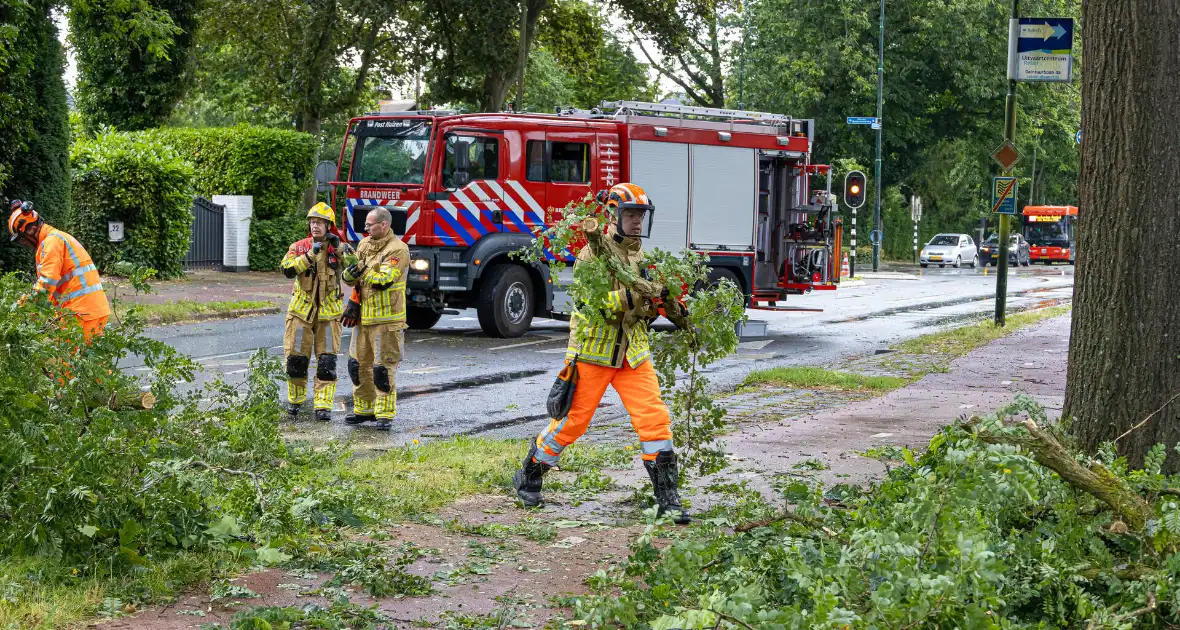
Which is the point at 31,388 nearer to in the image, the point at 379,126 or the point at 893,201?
the point at 379,126

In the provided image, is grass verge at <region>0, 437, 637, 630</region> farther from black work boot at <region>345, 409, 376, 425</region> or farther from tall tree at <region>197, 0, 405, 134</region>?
tall tree at <region>197, 0, 405, 134</region>

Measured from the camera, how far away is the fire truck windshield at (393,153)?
16953mm

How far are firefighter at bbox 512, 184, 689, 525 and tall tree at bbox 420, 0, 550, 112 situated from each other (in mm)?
21851

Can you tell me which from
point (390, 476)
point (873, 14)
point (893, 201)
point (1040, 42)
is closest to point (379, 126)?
point (1040, 42)

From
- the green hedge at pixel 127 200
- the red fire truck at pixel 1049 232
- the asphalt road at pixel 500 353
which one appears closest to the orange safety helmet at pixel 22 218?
the asphalt road at pixel 500 353

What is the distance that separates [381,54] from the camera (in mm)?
35000

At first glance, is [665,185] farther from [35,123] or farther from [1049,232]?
[1049,232]

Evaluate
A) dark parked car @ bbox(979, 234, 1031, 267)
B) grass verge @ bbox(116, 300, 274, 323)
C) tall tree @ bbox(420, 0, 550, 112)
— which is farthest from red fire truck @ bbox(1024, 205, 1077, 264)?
grass verge @ bbox(116, 300, 274, 323)

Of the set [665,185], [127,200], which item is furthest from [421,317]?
[127,200]

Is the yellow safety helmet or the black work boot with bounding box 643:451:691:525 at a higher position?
the yellow safety helmet

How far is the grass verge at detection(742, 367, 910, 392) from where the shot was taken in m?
12.7

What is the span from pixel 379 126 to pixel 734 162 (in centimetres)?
520

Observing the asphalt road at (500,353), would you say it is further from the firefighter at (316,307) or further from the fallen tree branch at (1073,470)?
the fallen tree branch at (1073,470)

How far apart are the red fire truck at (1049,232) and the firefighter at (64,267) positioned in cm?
5260
